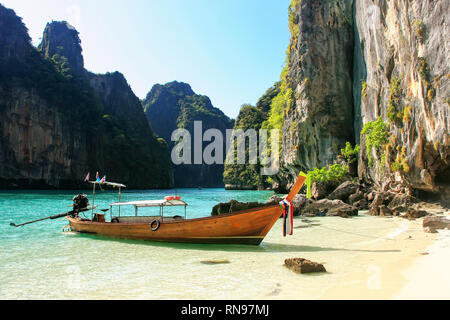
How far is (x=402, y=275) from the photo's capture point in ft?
17.0

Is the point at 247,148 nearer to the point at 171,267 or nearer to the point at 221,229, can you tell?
the point at 221,229

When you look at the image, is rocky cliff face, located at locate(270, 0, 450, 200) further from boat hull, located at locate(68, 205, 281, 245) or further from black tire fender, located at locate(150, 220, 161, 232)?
black tire fender, located at locate(150, 220, 161, 232)

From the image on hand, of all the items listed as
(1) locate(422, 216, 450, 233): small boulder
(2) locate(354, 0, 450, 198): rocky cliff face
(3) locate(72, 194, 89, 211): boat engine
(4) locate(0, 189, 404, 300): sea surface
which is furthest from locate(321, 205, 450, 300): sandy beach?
(3) locate(72, 194, 89, 211): boat engine

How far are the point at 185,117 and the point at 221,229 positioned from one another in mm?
144269

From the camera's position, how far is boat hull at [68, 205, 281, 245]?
29.2 ft

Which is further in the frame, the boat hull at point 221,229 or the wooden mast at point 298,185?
the boat hull at point 221,229

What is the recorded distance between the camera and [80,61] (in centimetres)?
8375

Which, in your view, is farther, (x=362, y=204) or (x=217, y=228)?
(x=362, y=204)

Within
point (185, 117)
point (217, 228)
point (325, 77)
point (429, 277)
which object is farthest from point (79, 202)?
point (185, 117)

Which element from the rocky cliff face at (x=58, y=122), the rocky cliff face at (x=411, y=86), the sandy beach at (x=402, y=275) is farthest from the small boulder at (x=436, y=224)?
the rocky cliff face at (x=58, y=122)

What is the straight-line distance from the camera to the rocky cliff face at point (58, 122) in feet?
182

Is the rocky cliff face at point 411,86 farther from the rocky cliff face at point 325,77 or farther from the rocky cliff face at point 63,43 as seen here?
the rocky cliff face at point 63,43

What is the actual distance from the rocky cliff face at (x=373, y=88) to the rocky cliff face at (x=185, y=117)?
98.9 meters

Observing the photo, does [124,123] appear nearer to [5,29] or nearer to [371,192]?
[5,29]
